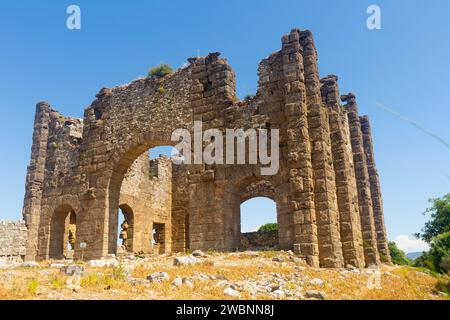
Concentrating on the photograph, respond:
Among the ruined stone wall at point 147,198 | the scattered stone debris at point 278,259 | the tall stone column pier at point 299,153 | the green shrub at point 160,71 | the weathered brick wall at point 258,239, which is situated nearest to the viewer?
the scattered stone debris at point 278,259

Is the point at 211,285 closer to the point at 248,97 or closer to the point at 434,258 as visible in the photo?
the point at 434,258

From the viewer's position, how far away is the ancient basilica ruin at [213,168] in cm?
1131

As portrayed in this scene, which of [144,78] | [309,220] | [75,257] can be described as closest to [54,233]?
[75,257]

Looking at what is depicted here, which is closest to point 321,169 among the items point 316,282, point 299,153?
point 299,153

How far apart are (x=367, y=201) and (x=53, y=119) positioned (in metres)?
14.8

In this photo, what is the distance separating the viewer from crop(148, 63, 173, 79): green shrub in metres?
15.2

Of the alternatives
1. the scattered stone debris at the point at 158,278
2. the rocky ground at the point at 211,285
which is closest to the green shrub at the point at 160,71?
the rocky ground at the point at 211,285

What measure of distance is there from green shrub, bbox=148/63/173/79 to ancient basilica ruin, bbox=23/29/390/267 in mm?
306

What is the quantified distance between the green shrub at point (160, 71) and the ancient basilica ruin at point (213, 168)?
306 mm

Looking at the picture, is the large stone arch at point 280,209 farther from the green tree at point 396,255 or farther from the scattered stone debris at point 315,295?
the green tree at point 396,255
